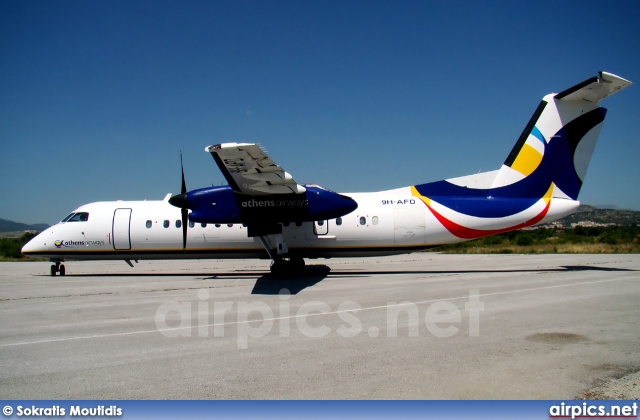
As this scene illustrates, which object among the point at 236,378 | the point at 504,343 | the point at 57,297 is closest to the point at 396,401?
the point at 236,378

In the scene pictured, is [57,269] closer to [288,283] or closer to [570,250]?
[288,283]

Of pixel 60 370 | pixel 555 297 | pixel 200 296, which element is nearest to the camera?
pixel 60 370

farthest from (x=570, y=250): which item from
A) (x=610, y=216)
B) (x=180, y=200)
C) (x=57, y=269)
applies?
(x=610, y=216)

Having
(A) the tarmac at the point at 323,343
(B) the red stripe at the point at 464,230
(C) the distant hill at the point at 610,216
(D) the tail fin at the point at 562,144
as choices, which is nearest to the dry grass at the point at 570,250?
(D) the tail fin at the point at 562,144

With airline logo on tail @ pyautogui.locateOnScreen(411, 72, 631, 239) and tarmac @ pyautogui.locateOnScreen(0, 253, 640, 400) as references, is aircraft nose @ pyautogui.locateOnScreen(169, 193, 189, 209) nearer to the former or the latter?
tarmac @ pyautogui.locateOnScreen(0, 253, 640, 400)

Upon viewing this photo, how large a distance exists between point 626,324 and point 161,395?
765 cm

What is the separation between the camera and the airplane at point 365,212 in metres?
15.7

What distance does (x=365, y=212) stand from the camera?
670 inches

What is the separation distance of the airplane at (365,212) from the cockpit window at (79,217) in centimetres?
36

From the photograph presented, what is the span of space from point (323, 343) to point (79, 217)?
602 inches

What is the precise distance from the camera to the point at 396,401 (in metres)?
4.33

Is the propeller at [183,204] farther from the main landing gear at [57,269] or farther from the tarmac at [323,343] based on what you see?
the main landing gear at [57,269]

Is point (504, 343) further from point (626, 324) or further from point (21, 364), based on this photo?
point (21, 364)

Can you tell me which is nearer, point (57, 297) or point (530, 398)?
point (530, 398)
